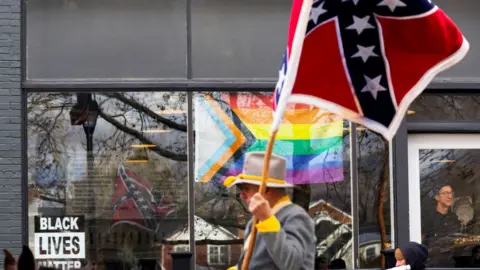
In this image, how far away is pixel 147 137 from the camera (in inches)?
396

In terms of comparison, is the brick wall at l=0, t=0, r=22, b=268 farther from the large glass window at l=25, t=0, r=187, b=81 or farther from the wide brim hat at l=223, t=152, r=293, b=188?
the wide brim hat at l=223, t=152, r=293, b=188

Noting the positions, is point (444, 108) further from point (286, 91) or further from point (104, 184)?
point (286, 91)

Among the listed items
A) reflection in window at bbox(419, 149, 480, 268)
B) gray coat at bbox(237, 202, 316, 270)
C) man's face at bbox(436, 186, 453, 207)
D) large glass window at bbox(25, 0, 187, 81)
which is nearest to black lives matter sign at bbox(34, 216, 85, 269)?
large glass window at bbox(25, 0, 187, 81)

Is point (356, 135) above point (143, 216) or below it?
above

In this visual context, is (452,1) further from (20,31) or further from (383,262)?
(20,31)

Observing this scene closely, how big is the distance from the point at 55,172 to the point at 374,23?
17.7 feet

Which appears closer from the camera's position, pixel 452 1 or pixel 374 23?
pixel 374 23

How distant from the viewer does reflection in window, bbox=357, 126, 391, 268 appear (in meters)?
10.3

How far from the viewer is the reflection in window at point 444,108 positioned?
1059 centimetres

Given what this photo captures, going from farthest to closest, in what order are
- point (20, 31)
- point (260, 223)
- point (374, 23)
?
point (20, 31), point (374, 23), point (260, 223)

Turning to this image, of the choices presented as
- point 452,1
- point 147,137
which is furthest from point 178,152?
point 452,1

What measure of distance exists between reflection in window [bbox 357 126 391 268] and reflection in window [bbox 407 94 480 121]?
1.81 feet

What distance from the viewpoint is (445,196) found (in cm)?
1060

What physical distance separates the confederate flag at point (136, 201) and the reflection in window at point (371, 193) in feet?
7.00
